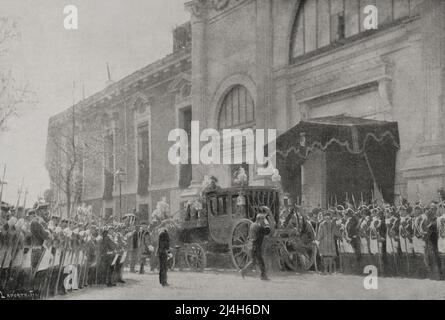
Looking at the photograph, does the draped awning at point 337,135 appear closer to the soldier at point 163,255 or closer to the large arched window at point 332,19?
the large arched window at point 332,19

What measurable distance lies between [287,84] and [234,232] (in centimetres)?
418

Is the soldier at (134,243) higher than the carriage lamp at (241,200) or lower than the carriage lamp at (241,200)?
lower

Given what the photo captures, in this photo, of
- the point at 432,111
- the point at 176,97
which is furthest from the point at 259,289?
the point at 176,97

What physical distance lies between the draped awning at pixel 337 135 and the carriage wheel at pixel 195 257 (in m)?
2.31

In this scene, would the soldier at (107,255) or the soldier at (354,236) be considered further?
the soldier at (354,236)

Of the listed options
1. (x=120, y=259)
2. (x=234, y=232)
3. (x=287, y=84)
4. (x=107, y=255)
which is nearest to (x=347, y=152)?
(x=234, y=232)

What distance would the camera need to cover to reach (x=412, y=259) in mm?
9008

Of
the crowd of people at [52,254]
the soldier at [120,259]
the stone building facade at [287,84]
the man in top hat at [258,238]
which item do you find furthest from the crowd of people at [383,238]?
the crowd of people at [52,254]

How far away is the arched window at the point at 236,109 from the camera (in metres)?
12.9

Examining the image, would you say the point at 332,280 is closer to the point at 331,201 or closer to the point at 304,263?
the point at 304,263

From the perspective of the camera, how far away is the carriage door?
397 inches

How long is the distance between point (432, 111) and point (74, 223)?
19.2 ft

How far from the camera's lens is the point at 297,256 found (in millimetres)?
9867

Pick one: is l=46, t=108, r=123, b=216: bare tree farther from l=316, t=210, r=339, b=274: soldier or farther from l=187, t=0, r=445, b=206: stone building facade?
l=316, t=210, r=339, b=274: soldier
